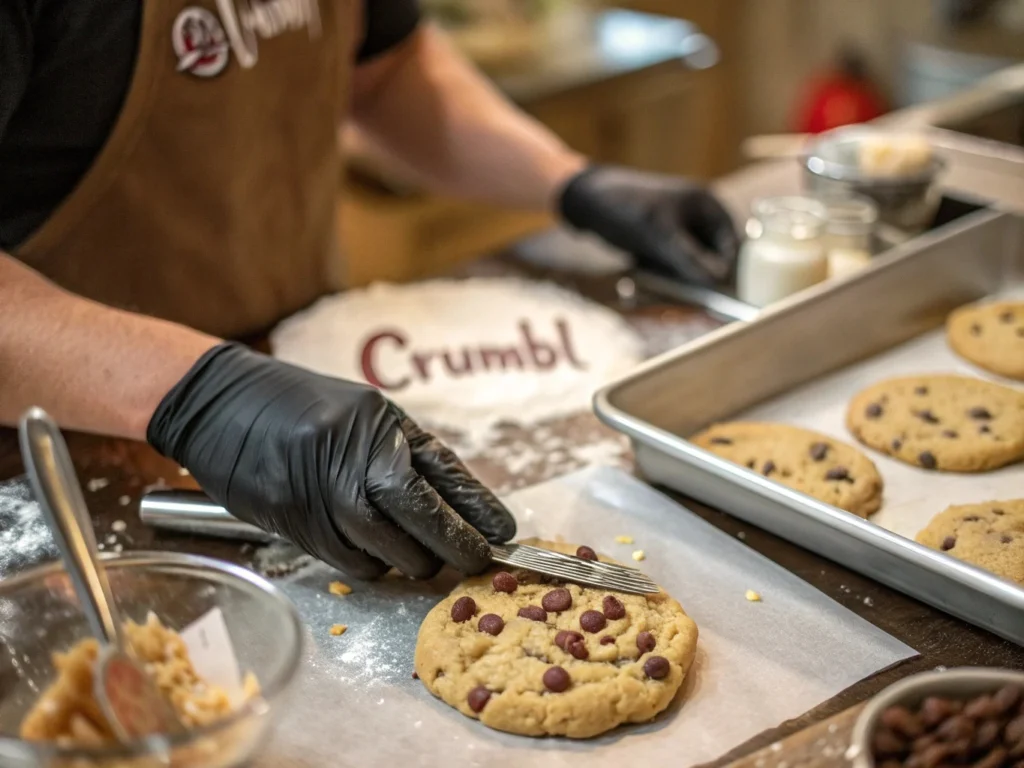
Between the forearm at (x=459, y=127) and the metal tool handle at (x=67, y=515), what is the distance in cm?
134

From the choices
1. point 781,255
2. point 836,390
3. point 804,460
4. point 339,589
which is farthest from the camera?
point 781,255

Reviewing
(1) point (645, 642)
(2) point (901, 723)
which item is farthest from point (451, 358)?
(2) point (901, 723)

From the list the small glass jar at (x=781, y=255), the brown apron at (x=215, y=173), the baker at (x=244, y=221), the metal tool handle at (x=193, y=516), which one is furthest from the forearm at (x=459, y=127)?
the metal tool handle at (x=193, y=516)

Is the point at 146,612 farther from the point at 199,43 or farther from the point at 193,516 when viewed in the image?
the point at 199,43

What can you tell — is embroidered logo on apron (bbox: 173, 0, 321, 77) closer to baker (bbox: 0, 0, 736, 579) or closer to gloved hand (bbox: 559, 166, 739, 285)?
baker (bbox: 0, 0, 736, 579)

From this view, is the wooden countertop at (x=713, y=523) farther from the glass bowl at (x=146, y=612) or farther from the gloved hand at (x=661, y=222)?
the glass bowl at (x=146, y=612)

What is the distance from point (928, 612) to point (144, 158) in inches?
45.1

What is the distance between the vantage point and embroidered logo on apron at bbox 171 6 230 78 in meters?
1.47

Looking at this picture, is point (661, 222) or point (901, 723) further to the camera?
point (661, 222)

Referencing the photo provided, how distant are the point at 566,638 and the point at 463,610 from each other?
11 centimetres

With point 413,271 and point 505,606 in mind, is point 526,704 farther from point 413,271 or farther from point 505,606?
point 413,271

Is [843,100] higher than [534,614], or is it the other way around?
[534,614]

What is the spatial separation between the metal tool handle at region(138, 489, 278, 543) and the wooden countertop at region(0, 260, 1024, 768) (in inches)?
0.7

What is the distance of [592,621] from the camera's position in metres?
1.09
